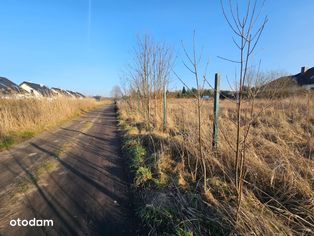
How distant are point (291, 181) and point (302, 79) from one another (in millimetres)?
46917

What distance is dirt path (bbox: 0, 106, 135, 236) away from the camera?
9.51 ft

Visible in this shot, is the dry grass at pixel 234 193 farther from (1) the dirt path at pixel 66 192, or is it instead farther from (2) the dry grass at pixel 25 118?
(2) the dry grass at pixel 25 118

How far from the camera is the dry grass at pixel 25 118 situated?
8.89 meters

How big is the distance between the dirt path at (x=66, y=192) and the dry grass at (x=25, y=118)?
262cm

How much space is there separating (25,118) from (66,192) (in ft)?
29.2

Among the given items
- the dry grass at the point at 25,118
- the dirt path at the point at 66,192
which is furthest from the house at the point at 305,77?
the dirt path at the point at 66,192

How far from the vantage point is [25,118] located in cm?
1086

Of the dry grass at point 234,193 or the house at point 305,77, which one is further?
the house at point 305,77

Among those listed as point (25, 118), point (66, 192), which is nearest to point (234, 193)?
point (66, 192)

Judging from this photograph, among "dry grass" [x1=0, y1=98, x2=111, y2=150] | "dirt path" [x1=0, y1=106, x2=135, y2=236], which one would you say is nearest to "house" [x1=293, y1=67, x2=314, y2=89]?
"dry grass" [x1=0, y1=98, x2=111, y2=150]

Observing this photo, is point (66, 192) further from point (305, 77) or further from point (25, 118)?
point (305, 77)

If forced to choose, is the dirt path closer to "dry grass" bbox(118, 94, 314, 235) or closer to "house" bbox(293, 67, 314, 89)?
"dry grass" bbox(118, 94, 314, 235)

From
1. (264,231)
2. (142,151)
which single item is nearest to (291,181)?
(264,231)

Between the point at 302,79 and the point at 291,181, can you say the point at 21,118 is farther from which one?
the point at 302,79
